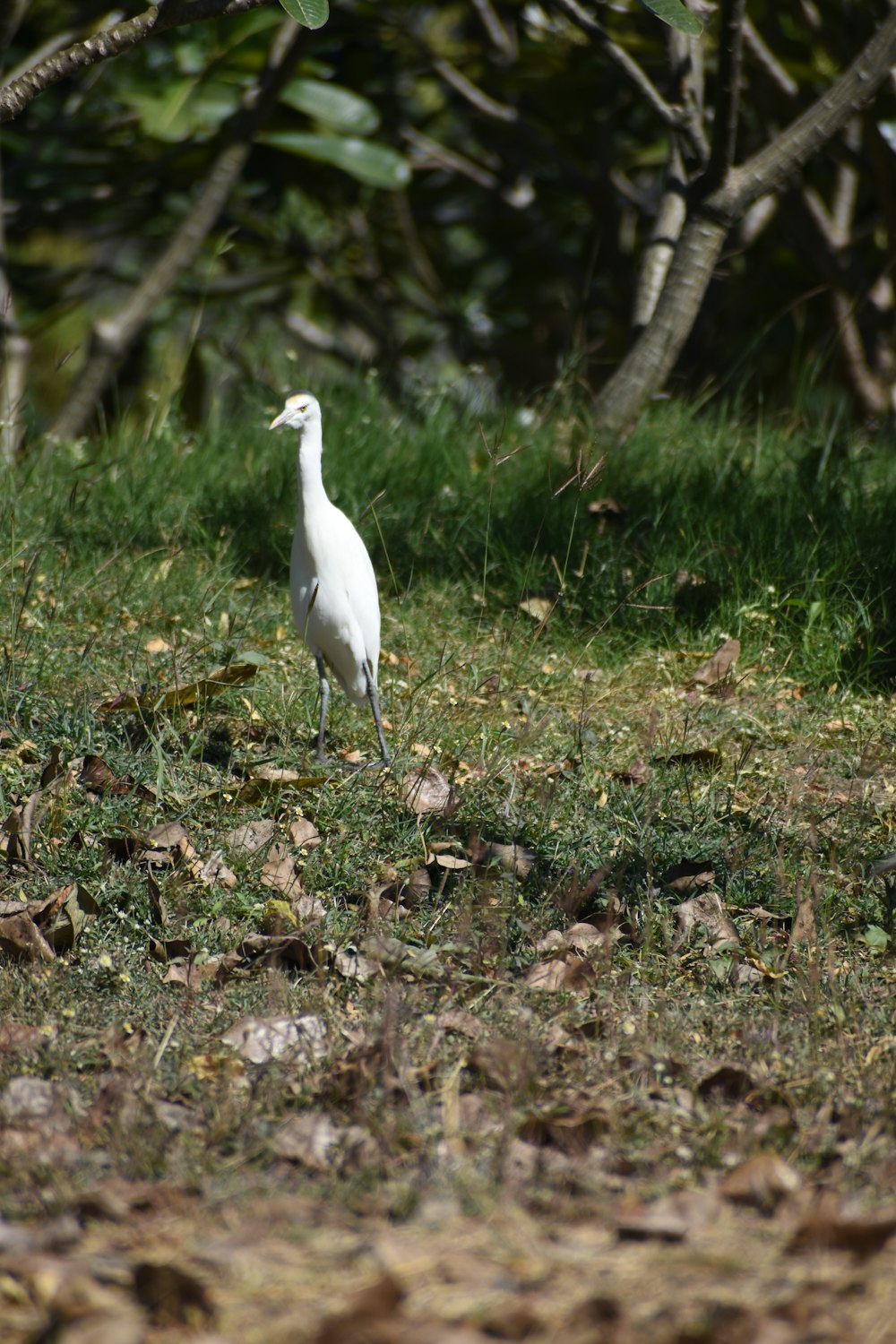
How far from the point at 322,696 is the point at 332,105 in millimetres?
3864

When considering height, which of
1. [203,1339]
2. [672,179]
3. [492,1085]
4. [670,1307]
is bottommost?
[492,1085]

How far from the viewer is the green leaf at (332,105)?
6.11 metres

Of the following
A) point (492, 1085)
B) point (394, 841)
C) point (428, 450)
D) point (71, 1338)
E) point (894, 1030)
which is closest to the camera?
point (71, 1338)

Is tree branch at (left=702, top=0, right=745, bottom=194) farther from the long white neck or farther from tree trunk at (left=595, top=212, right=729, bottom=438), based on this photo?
the long white neck

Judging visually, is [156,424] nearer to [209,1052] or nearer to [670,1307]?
[209,1052]

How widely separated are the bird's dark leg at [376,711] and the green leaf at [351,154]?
3.51m

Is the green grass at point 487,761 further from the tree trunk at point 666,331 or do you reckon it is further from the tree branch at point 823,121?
the tree branch at point 823,121

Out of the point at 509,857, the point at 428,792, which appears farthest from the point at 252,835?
the point at 509,857

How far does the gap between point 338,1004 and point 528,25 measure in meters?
6.43

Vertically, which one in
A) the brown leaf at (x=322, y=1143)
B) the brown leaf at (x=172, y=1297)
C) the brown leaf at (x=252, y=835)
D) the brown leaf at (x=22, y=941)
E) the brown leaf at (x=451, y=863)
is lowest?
the brown leaf at (x=22, y=941)

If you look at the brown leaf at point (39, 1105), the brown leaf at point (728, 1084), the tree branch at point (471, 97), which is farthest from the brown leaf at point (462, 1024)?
the tree branch at point (471, 97)

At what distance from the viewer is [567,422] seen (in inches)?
211

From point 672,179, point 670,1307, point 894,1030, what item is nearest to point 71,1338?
point 670,1307

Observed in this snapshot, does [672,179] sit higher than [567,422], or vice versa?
[672,179]
